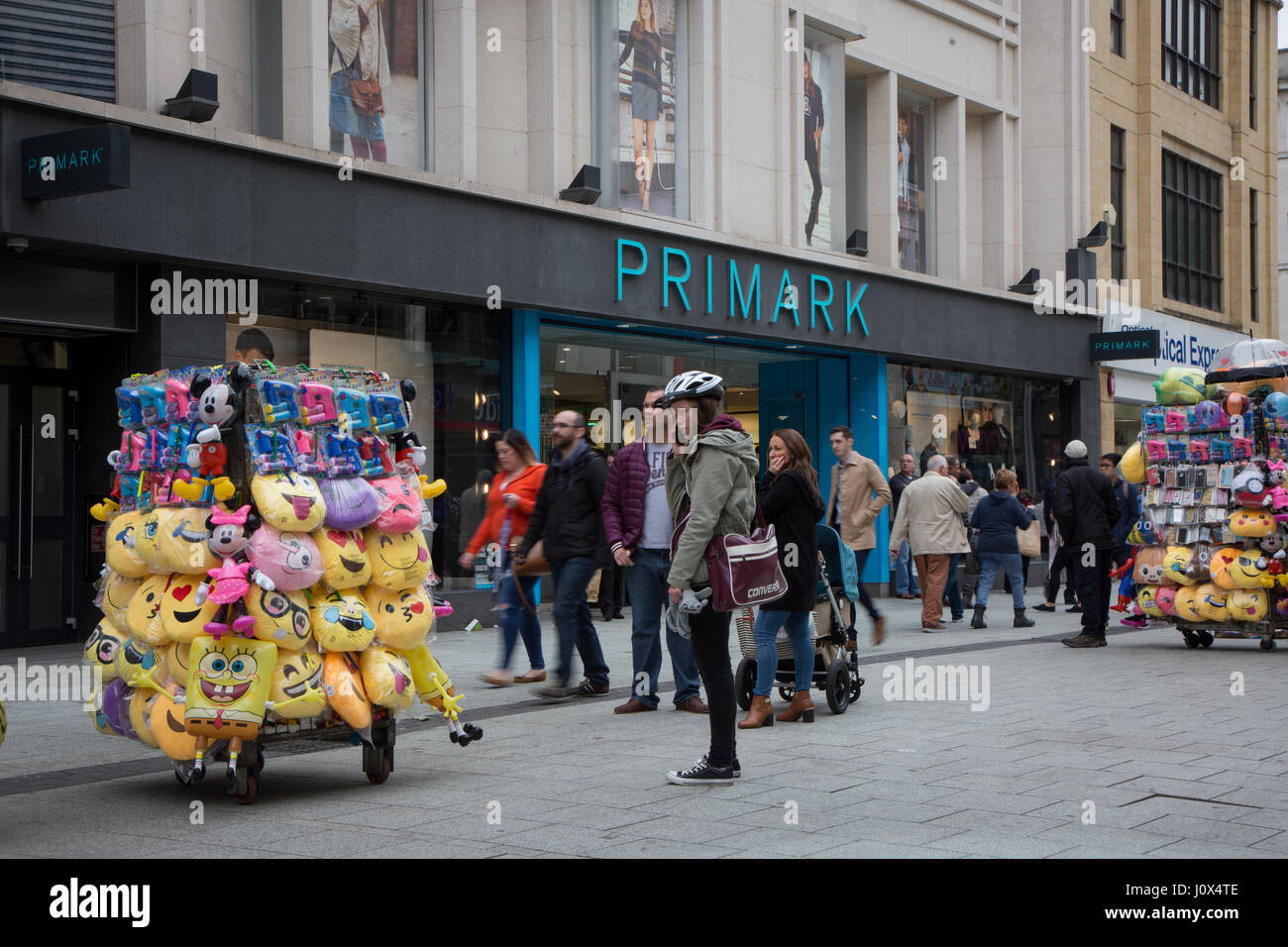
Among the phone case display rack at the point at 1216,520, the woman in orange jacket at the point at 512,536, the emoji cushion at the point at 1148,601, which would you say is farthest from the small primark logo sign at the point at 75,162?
the emoji cushion at the point at 1148,601

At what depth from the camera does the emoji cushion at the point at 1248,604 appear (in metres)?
12.8

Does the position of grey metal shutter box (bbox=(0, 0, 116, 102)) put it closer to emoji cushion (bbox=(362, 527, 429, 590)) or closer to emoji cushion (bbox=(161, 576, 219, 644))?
emoji cushion (bbox=(362, 527, 429, 590))

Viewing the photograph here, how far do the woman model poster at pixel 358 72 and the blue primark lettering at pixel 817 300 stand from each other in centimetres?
673

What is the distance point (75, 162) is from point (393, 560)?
578 centimetres

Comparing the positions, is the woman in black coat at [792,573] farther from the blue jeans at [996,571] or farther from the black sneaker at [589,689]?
the blue jeans at [996,571]

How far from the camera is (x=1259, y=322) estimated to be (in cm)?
3269

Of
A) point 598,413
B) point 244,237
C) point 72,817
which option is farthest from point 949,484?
point 72,817

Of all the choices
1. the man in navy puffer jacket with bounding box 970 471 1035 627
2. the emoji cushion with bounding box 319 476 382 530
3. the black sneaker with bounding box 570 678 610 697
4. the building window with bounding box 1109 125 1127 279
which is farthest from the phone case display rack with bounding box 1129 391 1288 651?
the building window with bounding box 1109 125 1127 279

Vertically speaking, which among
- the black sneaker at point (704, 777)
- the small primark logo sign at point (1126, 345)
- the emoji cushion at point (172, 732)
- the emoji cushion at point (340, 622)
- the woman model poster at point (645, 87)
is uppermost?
the woman model poster at point (645, 87)

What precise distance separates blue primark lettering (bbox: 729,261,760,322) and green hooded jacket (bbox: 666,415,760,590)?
11622 millimetres

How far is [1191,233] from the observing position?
97.6 ft

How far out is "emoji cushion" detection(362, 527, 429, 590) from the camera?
6.94 metres

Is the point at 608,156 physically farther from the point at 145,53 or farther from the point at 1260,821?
the point at 1260,821

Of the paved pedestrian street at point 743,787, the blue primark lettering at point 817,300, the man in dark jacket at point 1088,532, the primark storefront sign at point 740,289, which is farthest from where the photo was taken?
the blue primark lettering at point 817,300
